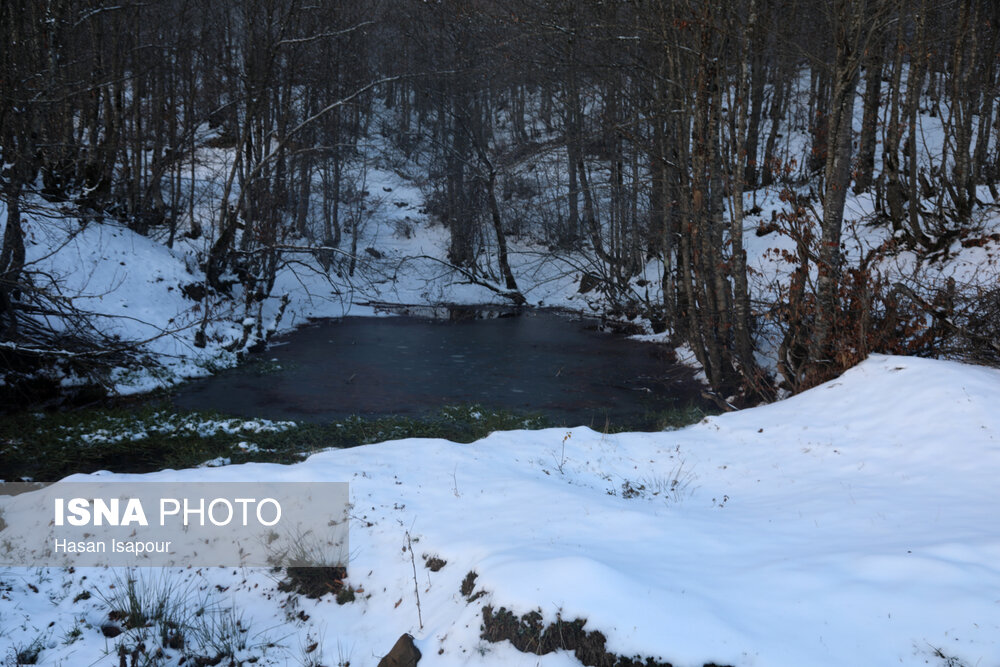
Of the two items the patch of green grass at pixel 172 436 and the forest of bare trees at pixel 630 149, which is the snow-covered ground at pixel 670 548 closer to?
the patch of green grass at pixel 172 436

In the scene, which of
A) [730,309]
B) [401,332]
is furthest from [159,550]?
[401,332]

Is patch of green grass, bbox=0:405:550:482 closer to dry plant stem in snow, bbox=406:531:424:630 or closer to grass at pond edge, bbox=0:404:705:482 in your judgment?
grass at pond edge, bbox=0:404:705:482

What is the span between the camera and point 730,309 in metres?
11.9

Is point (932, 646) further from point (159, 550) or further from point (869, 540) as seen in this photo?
point (159, 550)

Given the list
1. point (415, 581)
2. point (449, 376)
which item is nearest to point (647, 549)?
point (415, 581)

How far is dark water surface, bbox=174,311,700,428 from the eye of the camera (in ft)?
37.9

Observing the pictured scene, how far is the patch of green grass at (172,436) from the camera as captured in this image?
838 centimetres

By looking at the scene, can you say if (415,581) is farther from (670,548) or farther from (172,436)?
(172,436)

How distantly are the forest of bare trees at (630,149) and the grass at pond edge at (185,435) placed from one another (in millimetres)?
1345

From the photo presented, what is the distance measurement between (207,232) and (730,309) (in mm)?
16217

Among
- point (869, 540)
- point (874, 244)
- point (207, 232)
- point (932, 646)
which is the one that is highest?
point (207, 232)

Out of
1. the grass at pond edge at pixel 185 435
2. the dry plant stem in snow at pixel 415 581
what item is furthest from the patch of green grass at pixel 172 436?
the dry plant stem in snow at pixel 415 581

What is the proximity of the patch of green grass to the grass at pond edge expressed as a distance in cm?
1

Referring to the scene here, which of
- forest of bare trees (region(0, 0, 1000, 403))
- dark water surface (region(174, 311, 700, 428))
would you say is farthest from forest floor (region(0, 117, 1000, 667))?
dark water surface (region(174, 311, 700, 428))
